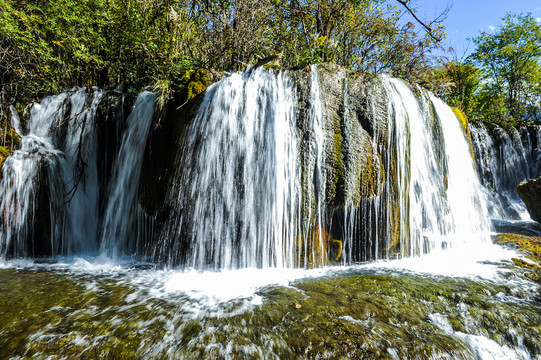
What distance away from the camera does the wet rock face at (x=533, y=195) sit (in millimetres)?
6133

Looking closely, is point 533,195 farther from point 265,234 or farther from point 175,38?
point 175,38

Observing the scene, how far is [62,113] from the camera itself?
6980 millimetres

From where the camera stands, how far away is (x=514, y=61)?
18109mm

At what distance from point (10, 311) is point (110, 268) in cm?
169

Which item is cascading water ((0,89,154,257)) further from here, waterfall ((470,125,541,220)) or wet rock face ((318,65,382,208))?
waterfall ((470,125,541,220))

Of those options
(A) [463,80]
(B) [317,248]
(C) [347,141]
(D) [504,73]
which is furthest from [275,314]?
(D) [504,73]

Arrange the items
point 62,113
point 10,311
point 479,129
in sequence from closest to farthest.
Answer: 1. point 10,311
2. point 62,113
3. point 479,129

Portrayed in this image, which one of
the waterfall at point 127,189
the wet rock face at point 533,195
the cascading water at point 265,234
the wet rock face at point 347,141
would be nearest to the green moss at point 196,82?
the cascading water at point 265,234

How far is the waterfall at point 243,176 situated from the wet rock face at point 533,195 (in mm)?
6417

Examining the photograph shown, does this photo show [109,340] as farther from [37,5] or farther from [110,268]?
[37,5]

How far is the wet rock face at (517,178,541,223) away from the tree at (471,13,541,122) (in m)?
14.0

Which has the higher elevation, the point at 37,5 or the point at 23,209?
the point at 37,5

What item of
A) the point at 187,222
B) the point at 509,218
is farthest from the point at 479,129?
the point at 187,222

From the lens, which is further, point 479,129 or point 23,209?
Result: point 479,129
